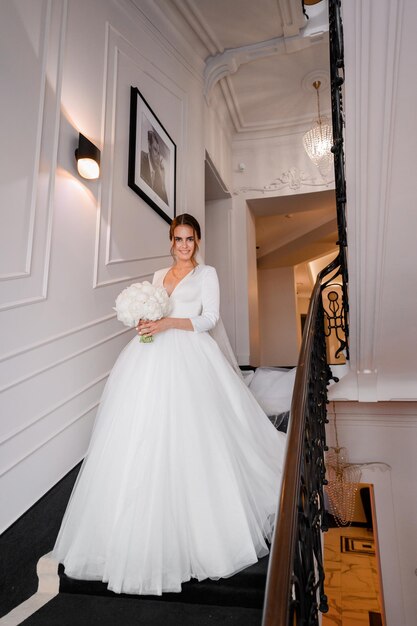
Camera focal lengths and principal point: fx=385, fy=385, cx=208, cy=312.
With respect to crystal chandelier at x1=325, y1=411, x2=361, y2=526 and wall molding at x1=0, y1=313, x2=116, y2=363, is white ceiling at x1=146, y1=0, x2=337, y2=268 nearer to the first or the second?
wall molding at x1=0, y1=313, x2=116, y2=363

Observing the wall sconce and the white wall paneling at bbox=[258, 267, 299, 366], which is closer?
the wall sconce

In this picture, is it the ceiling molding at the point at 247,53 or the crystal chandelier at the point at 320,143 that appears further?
the crystal chandelier at the point at 320,143

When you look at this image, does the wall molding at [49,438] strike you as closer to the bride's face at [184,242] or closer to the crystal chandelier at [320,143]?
the bride's face at [184,242]

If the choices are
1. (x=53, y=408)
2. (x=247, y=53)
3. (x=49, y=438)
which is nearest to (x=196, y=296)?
(x=53, y=408)

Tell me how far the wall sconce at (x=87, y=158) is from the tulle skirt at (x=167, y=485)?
49.5 inches

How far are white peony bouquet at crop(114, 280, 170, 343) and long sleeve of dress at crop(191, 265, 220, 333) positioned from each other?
0.75 ft

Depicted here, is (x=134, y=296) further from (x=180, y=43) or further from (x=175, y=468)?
(x=180, y=43)

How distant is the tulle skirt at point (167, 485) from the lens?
1528mm

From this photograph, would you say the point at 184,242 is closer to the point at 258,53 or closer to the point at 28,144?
the point at 28,144

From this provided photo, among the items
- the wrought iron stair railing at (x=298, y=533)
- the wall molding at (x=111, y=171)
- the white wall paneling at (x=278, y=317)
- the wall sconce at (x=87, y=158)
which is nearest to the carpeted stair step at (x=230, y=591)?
the wrought iron stair railing at (x=298, y=533)

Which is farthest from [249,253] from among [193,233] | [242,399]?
[242,399]

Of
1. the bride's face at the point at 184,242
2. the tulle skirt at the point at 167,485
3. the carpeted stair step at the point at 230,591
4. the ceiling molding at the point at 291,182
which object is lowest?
the carpeted stair step at the point at 230,591

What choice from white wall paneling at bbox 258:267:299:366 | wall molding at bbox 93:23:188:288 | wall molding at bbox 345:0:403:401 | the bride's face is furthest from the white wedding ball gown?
white wall paneling at bbox 258:267:299:366

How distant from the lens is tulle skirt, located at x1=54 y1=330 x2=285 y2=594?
1.53m
